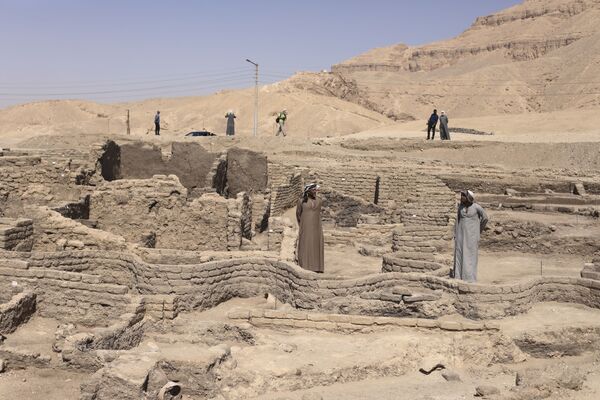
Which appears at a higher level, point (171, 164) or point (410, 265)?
point (171, 164)

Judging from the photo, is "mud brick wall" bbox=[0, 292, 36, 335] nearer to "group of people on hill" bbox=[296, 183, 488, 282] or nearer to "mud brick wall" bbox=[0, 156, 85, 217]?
"group of people on hill" bbox=[296, 183, 488, 282]

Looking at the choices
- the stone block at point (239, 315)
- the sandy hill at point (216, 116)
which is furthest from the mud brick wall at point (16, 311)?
the sandy hill at point (216, 116)

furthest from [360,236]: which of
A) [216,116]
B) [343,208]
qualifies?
[216,116]

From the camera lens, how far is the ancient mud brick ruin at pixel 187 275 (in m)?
7.51

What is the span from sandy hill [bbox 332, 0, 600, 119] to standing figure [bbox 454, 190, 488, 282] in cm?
4816

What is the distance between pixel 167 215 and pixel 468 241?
5732 mm

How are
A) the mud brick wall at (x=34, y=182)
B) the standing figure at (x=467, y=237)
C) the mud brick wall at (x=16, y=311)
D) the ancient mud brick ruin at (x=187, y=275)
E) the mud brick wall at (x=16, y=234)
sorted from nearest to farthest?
1. the ancient mud brick ruin at (x=187, y=275)
2. the mud brick wall at (x=16, y=311)
3. the standing figure at (x=467, y=237)
4. the mud brick wall at (x=16, y=234)
5. the mud brick wall at (x=34, y=182)

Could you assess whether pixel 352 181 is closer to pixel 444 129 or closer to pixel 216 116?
pixel 444 129

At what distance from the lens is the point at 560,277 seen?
9539 millimetres

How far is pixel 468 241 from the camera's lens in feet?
31.0

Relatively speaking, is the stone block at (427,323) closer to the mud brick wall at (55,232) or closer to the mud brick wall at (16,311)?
the mud brick wall at (16,311)

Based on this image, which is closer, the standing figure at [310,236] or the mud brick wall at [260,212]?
the standing figure at [310,236]

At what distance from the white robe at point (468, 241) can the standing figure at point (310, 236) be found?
77.3 inches

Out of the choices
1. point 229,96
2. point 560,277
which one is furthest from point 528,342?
point 229,96
